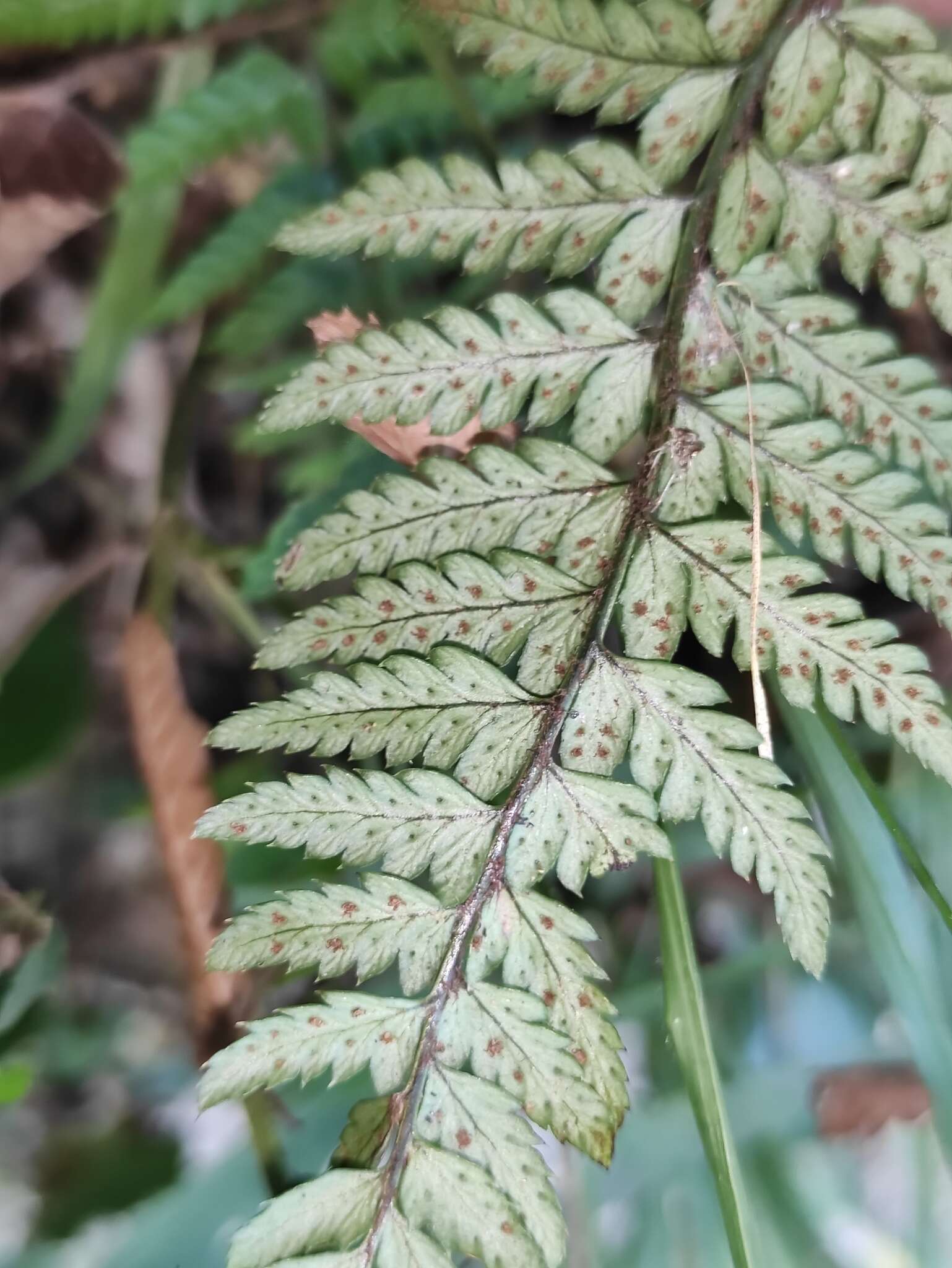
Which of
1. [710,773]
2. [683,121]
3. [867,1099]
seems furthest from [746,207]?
[867,1099]

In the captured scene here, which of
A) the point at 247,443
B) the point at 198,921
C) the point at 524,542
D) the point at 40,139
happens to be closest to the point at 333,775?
the point at 524,542

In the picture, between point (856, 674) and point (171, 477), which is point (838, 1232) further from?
point (171, 477)

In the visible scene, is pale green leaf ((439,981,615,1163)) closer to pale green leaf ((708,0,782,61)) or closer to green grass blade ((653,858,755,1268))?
green grass blade ((653,858,755,1268))

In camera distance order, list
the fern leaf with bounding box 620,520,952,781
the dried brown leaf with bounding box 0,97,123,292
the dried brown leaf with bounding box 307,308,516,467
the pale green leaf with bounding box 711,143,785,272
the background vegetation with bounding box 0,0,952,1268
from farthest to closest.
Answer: the dried brown leaf with bounding box 0,97,123,292
the background vegetation with bounding box 0,0,952,1268
the dried brown leaf with bounding box 307,308,516,467
the pale green leaf with bounding box 711,143,785,272
the fern leaf with bounding box 620,520,952,781

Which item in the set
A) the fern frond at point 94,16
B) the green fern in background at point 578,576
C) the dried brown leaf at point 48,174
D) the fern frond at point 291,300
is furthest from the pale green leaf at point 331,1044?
the dried brown leaf at point 48,174

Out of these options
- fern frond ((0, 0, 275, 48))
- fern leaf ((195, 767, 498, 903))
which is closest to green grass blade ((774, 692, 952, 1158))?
fern leaf ((195, 767, 498, 903))
